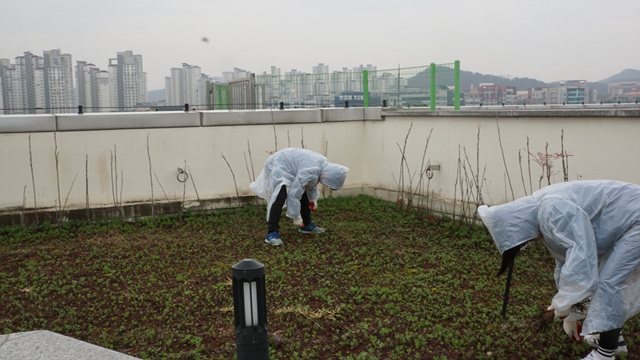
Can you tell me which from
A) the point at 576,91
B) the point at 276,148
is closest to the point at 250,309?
the point at 276,148

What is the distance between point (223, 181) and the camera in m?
9.57

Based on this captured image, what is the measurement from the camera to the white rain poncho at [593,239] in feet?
11.9

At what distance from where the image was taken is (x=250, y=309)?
330 centimetres

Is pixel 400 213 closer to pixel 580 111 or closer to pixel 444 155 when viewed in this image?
pixel 444 155

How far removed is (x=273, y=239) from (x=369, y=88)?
4.90 metres

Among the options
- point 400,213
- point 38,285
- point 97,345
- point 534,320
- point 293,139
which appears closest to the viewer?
point 97,345

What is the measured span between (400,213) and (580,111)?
3095mm

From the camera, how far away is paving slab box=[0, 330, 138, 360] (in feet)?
12.8

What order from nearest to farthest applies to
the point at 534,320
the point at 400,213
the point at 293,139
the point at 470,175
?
the point at 534,320
the point at 470,175
the point at 400,213
the point at 293,139

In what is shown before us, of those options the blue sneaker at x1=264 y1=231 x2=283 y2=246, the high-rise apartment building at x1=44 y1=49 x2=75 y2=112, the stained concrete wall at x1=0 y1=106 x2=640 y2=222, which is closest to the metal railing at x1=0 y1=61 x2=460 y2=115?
the stained concrete wall at x1=0 y1=106 x2=640 y2=222

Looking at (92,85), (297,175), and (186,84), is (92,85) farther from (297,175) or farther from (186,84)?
(297,175)

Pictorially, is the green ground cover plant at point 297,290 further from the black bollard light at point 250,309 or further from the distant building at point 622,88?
the distant building at point 622,88

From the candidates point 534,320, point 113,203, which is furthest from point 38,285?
point 534,320

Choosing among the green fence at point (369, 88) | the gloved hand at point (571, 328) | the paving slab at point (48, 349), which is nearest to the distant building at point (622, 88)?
the green fence at point (369, 88)
